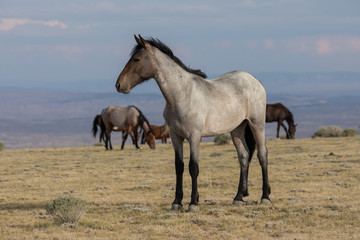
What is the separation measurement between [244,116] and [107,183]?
7.16 meters

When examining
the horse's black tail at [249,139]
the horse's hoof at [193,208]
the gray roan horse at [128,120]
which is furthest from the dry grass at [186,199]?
the gray roan horse at [128,120]

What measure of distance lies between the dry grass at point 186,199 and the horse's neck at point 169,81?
2.30 m

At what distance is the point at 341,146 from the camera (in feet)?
95.1

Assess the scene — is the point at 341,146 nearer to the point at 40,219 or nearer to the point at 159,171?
the point at 159,171

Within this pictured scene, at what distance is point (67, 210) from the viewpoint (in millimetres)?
10133

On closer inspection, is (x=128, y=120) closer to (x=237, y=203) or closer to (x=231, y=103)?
(x=237, y=203)

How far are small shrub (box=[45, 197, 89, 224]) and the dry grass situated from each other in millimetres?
180

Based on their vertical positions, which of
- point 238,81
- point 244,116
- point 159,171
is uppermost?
point 238,81

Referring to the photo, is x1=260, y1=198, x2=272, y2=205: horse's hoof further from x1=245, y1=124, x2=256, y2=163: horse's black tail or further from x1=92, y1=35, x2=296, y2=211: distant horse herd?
x1=245, y1=124, x2=256, y2=163: horse's black tail

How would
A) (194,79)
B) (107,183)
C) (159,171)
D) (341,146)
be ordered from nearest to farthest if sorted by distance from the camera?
(194,79), (107,183), (159,171), (341,146)

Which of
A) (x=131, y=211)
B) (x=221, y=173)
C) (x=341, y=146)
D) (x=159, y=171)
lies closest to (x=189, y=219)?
(x=131, y=211)

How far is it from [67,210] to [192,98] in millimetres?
3187

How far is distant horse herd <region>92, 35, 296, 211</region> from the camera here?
35.0 ft

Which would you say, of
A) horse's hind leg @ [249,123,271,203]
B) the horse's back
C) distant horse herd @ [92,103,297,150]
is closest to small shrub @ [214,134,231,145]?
distant horse herd @ [92,103,297,150]
